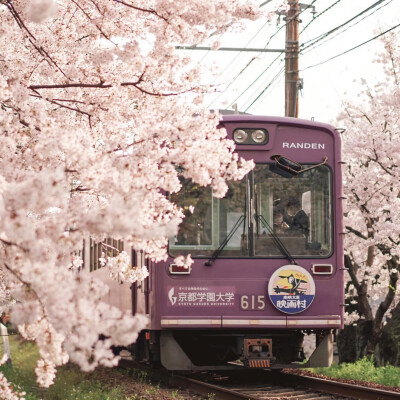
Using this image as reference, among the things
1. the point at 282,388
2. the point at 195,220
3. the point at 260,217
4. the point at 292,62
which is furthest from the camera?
the point at 292,62

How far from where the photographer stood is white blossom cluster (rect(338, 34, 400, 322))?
57.1 feet

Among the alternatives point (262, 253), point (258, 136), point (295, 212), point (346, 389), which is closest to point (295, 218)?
point (295, 212)

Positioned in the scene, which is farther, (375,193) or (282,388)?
(375,193)

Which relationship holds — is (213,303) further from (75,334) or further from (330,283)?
(75,334)

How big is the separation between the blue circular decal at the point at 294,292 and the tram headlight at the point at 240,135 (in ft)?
5.04

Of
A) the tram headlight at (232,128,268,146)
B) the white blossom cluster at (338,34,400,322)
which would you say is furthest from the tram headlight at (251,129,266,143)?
the white blossom cluster at (338,34,400,322)

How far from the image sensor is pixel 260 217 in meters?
10.1

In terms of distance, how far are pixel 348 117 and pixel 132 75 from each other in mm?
13962

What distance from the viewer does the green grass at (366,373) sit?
11.4 m

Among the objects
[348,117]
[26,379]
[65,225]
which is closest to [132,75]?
[65,225]

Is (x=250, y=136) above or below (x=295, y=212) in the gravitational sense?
above

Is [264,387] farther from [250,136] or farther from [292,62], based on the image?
[292,62]

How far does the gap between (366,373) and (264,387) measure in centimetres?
189

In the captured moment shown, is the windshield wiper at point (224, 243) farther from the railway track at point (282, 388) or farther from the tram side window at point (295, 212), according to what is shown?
the railway track at point (282, 388)
